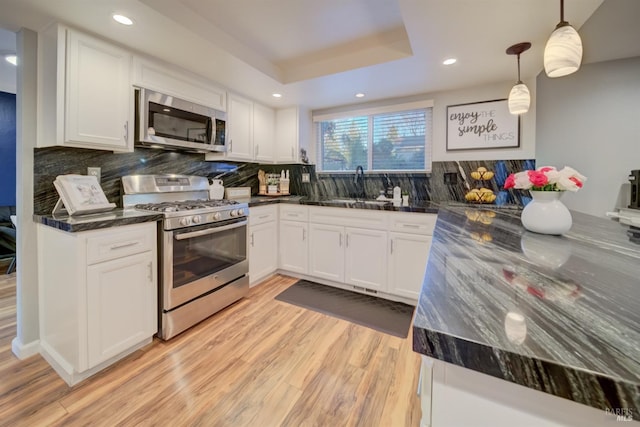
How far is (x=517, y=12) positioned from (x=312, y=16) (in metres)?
1.25

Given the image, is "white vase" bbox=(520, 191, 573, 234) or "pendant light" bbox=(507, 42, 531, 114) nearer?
"white vase" bbox=(520, 191, 573, 234)

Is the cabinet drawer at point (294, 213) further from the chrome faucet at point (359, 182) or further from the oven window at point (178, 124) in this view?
the oven window at point (178, 124)

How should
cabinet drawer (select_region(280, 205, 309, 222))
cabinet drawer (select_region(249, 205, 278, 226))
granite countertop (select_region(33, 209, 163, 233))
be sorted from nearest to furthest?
granite countertop (select_region(33, 209, 163, 233)) → cabinet drawer (select_region(249, 205, 278, 226)) → cabinet drawer (select_region(280, 205, 309, 222))

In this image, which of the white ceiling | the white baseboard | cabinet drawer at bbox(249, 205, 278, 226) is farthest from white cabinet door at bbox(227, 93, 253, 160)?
the white baseboard

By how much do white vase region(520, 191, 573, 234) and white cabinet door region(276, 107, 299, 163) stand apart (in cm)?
253

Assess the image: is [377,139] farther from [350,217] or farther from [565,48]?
[565,48]

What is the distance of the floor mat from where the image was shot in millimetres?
2178

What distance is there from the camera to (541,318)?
0.50 meters

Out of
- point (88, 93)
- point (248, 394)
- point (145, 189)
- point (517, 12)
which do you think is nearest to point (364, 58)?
point (517, 12)

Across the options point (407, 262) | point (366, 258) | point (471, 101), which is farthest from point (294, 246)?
point (471, 101)

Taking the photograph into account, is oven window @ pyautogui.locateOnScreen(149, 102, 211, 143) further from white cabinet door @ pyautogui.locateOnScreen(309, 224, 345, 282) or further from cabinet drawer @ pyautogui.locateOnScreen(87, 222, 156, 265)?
white cabinet door @ pyautogui.locateOnScreen(309, 224, 345, 282)

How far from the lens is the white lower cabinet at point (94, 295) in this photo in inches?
58.9

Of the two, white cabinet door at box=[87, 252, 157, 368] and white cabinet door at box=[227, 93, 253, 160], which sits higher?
white cabinet door at box=[227, 93, 253, 160]

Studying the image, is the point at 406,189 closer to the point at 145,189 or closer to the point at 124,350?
the point at 145,189
